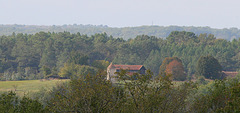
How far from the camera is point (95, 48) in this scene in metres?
134

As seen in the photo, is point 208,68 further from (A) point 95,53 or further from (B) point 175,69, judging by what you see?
(A) point 95,53

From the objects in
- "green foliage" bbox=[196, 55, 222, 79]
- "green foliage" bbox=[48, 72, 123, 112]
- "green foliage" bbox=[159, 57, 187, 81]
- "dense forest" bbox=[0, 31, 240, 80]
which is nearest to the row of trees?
"green foliage" bbox=[48, 72, 123, 112]

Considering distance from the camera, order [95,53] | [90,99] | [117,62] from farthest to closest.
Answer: [95,53] < [117,62] < [90,99]

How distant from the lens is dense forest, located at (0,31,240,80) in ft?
368

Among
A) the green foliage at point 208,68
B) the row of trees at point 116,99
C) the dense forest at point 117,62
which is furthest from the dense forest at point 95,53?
the row of trees at point 116,99

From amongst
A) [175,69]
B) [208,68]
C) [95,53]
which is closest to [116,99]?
[208,68]

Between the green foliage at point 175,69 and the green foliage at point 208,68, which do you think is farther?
the green foliage at point 175,69

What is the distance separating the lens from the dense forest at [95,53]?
368 ft

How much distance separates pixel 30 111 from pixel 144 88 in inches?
248

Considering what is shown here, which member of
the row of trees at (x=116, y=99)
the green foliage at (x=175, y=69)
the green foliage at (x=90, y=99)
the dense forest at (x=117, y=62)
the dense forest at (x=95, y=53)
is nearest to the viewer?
the green foliage at (x=90, y=99)

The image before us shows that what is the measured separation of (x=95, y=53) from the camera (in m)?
130

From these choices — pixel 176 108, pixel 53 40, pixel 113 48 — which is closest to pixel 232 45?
pixel 113 48

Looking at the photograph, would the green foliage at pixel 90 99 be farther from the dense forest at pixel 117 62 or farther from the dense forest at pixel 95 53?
the dense forest at pixel 95 53

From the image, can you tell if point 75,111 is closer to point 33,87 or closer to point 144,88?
point 144,88
